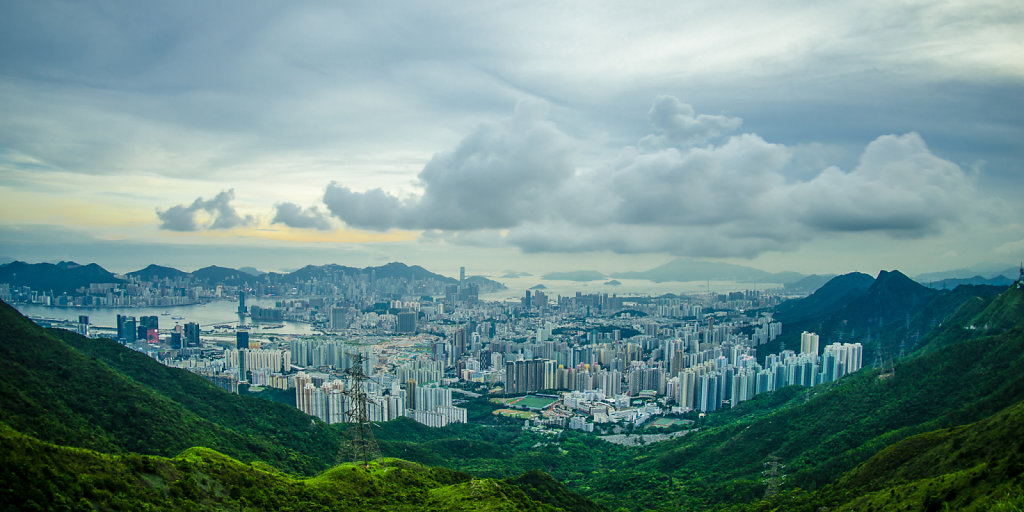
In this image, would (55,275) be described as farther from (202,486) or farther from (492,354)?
(202,486)

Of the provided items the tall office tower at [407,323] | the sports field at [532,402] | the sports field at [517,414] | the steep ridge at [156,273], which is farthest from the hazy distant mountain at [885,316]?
the steep ridge at [156,273]

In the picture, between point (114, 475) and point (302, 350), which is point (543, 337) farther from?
point (114, 475)

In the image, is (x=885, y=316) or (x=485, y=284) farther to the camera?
(x=485, y=284)

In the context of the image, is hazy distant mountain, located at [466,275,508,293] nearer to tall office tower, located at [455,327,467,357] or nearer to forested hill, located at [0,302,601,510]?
tall office tower, located at [455,327,467,357]

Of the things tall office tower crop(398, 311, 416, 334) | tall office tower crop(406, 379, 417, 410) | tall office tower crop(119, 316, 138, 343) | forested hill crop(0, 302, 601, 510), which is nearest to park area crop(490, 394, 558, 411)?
tall office tower crop(406, 379, 417, 410)

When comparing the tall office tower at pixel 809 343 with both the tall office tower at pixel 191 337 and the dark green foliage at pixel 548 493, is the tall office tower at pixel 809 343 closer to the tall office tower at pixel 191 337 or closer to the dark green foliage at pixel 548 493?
the dark green foliage at pixel 548 493

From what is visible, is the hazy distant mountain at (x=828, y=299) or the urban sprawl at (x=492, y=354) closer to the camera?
the urban sprawl at (x=492, y=354)

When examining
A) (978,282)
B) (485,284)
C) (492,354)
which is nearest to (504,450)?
(492,354)
